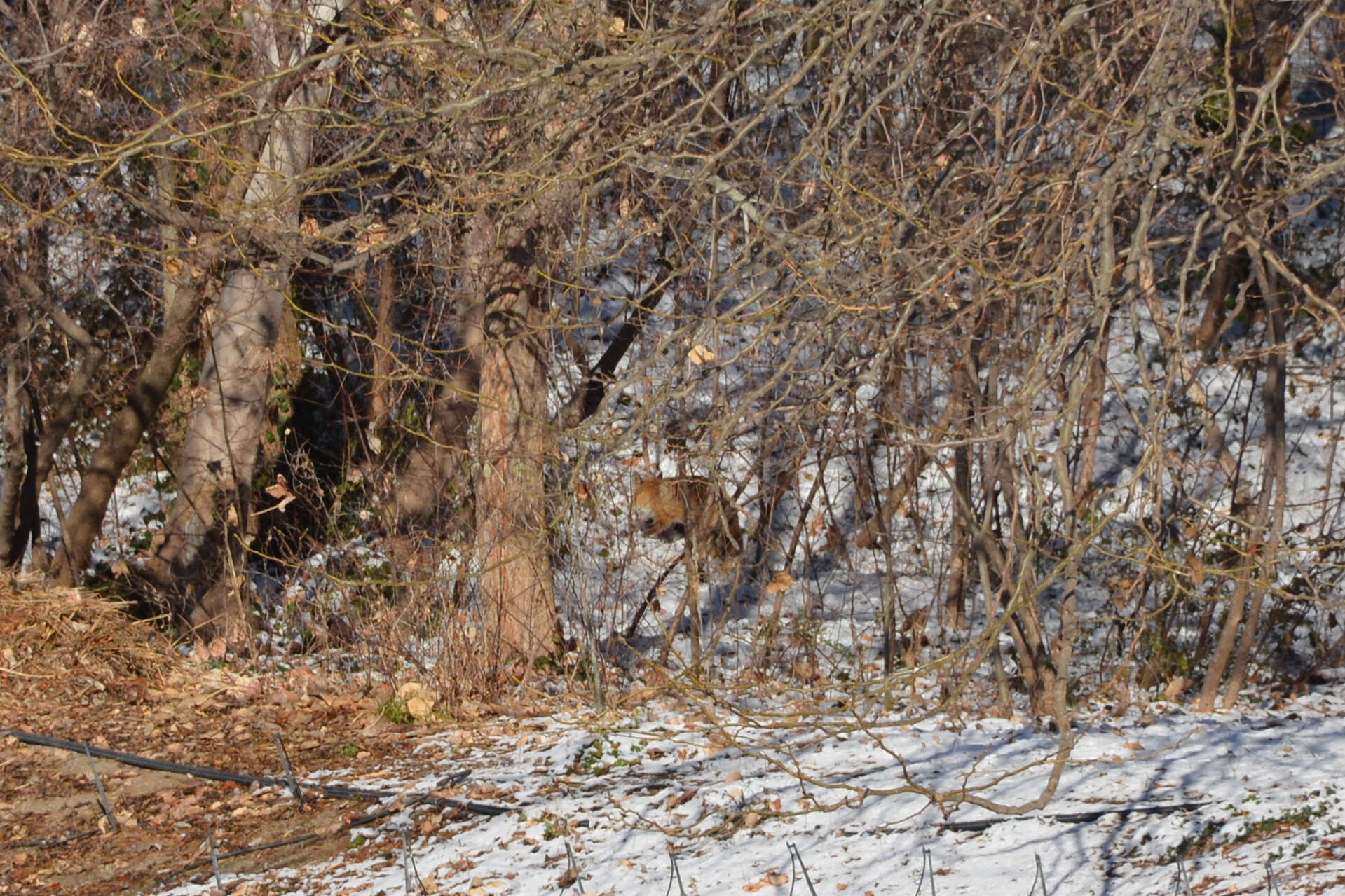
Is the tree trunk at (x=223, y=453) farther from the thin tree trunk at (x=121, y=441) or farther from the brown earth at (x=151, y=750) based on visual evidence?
the brown earth at (x=151, y=750)

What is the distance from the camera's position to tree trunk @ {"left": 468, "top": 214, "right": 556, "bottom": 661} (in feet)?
21.4

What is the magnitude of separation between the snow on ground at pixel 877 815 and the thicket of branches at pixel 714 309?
1.75 feet

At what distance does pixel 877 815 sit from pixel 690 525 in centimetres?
248

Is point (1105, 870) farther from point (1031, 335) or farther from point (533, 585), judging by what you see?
point (533, 585)

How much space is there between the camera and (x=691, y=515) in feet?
22.4

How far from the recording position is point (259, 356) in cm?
805

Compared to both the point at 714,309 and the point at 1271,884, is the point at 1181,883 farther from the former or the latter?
the point at 714,309

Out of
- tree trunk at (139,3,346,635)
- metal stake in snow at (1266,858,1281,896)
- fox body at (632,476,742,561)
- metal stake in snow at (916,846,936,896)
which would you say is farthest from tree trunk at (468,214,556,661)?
metal stake in snow at (1266,858,1281,896)

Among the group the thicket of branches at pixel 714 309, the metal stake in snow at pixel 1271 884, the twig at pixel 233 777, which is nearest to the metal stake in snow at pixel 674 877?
the twig at pixel 233 777

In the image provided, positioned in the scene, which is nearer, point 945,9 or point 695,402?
point 945,9

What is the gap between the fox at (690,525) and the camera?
662cm

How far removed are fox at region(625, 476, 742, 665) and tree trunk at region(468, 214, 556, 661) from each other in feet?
2.10

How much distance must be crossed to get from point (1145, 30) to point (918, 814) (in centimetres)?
347

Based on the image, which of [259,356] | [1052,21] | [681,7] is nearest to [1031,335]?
[1052,21]
